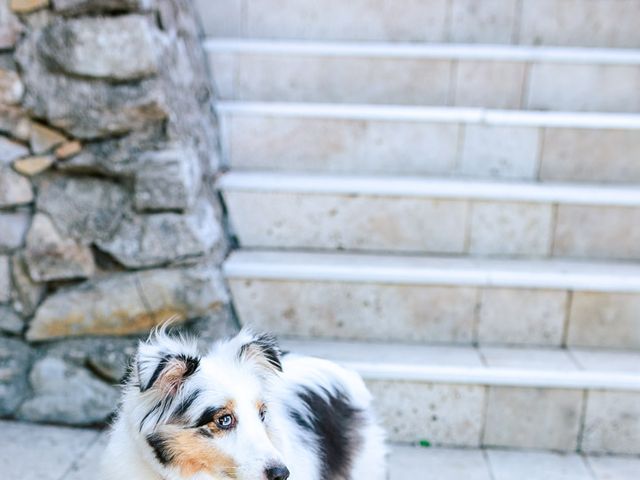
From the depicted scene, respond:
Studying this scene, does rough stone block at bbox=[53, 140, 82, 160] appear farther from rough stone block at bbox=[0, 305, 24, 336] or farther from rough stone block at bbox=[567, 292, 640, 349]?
rough stone block at bbox=[567, 292, 640, 349]

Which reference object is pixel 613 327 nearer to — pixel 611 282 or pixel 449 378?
pixel 611 282

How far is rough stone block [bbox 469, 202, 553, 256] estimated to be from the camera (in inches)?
107

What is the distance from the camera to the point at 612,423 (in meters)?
2.38

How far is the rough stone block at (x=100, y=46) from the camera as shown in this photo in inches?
87.4

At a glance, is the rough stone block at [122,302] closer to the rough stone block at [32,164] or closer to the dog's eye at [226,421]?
the rough stone block at [32,164]

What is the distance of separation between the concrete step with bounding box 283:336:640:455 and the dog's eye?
979mm

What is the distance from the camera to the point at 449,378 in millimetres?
2371

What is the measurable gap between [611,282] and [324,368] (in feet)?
4.19

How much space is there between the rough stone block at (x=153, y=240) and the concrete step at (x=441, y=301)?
0.26 meters

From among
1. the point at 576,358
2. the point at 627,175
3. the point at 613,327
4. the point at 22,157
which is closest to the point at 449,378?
the point at 576,358

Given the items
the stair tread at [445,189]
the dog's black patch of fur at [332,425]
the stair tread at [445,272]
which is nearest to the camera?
the dog's black patch of fur at [332,425]

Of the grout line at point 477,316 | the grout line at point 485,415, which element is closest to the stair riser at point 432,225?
the grout line at point 477,316

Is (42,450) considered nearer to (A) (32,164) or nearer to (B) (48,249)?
(B) (48,249)

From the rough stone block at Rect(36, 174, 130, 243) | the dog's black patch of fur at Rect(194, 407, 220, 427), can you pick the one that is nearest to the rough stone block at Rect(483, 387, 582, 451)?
the dog's black patch of fur at Rect(194, 407, 220, 427)
